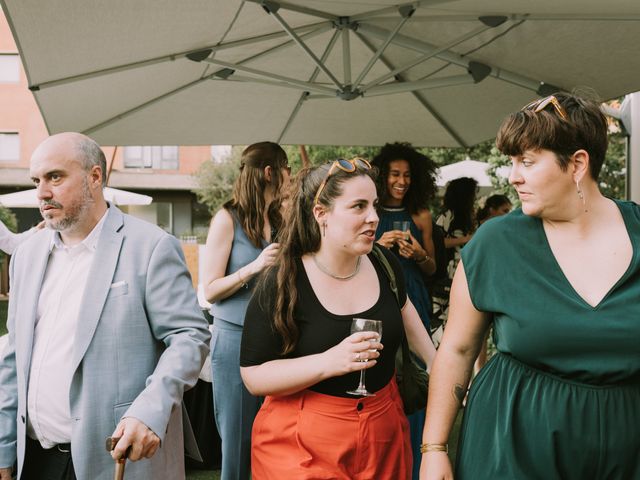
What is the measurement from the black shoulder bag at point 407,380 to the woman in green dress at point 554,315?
70 centimetres

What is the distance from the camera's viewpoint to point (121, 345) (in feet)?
9.02

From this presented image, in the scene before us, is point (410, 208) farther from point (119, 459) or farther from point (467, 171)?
point (467, 171)

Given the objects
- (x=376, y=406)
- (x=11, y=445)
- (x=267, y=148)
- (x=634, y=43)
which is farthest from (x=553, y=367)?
(x=634, y=43)

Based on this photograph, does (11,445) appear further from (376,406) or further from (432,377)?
(432,377)

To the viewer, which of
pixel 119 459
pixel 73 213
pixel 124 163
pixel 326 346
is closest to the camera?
pixel 119 459

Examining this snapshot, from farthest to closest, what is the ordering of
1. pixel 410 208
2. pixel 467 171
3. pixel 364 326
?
pixel 467 171 → pixel 410 208 → pixel 364 326

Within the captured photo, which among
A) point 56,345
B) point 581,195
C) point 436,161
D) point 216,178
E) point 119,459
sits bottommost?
point 119,459

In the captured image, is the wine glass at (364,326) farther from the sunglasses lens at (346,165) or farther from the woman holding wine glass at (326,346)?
the sunglasses lens at (346,165)

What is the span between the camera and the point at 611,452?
6.66 feet

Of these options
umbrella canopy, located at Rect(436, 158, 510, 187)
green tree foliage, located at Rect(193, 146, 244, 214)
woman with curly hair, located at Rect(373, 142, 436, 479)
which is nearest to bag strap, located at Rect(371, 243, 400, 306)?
woman with curly hair, located at Rect(373, 142, 436, 479)

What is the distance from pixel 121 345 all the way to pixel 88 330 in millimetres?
141

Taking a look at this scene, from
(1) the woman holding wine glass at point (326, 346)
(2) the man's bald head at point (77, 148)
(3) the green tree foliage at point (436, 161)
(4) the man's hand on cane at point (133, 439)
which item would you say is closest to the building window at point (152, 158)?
(3) the green tree foliage at point (436, 161)

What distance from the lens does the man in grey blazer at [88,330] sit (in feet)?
8.79

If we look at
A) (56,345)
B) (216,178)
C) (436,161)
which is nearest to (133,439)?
(56,345)
